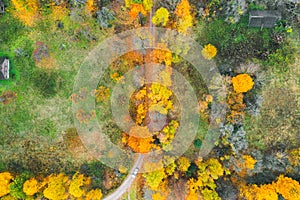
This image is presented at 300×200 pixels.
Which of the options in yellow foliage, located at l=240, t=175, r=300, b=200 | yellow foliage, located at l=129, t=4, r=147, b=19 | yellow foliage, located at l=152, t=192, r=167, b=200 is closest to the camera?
yellow foliage, located at l=240, t=175, r=300, b=200

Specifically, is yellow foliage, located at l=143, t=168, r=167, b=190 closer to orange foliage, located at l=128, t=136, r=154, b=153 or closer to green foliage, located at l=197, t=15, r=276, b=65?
orange foliage, located at l=128, t=136, r=154, b=153

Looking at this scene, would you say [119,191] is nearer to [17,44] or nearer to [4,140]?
[4,140]

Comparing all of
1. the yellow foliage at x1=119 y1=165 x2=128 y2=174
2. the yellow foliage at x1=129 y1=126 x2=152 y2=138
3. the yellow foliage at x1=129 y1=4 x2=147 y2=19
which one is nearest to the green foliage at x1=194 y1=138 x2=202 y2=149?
the yellow foliage at x1=129 y1=126 x2=152 y2=138

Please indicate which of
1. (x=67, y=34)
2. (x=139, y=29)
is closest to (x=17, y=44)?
(x=67, y=34)

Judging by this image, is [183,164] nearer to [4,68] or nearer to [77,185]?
[77,185]

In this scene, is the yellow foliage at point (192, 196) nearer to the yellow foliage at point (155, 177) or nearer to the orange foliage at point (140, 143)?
the yellow foliage at point (155, 177)

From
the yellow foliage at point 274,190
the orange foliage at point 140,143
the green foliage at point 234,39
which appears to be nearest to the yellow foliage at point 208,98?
the green foliage at point 234,39
